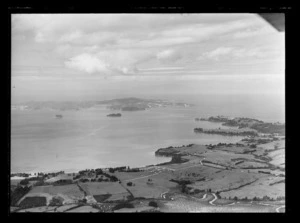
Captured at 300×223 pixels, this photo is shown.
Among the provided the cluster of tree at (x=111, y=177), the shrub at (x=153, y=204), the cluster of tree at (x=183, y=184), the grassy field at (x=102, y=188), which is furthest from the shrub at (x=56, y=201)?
the cluster of tree at (x=183, y=184)

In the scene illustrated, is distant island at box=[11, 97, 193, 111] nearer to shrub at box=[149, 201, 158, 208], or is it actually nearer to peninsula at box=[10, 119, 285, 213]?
peninsula at box=[10, 119, 285, 213]

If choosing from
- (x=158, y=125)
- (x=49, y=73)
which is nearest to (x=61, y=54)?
(x=49, y=73)

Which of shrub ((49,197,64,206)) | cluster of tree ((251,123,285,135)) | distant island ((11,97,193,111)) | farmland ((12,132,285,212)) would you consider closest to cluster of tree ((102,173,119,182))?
farmland ((12,132,285,212))

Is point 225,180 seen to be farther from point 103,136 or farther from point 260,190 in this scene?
point 103,136

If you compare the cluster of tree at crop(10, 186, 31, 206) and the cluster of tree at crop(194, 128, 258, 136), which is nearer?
the cluster of tree at crop(10, 186, 31, 206)

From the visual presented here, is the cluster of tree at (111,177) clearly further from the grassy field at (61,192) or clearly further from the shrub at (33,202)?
the shrub at (33,202)

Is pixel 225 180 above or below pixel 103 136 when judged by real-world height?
below

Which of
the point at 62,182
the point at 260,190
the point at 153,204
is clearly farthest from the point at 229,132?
the point at 62,182
